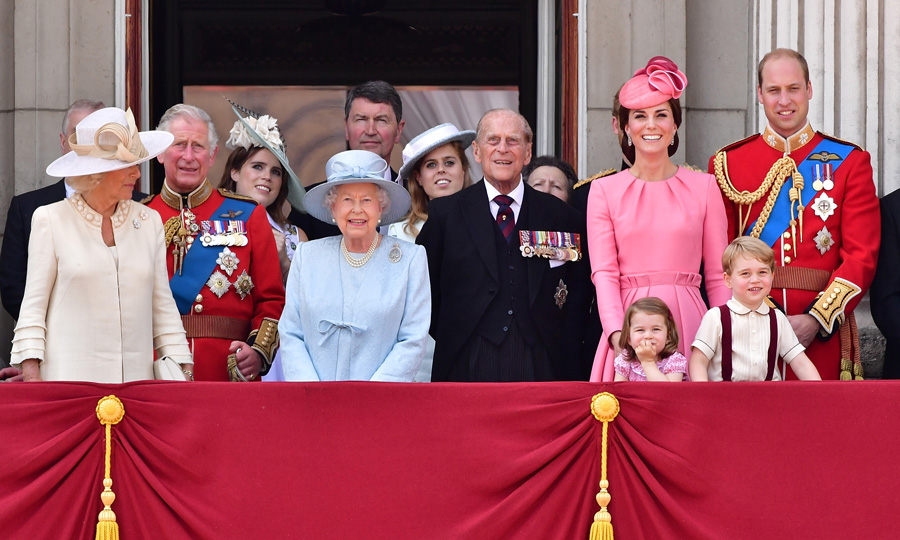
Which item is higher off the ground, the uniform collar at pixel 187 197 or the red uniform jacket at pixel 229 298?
the uniform collar at pixel 187 197

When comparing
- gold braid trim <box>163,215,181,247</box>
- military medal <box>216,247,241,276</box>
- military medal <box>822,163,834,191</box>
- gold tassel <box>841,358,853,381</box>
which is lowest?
gold tassel <box>841,358,853,381</box>

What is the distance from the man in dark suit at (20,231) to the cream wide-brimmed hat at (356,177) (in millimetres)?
1034

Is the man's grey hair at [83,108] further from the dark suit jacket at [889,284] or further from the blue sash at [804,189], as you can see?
the dark suit jacket at [889,284]

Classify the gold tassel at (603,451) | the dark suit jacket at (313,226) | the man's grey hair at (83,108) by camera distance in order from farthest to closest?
the dark suit jacket at (313,226) < the man's grey hair at (83,108) < the gold tassel at (603,451)

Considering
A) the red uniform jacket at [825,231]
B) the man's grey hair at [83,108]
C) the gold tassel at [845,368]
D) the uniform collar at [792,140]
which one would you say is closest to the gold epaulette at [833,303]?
the red uniform jacket at [825,231]

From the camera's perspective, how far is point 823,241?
537 centimetres

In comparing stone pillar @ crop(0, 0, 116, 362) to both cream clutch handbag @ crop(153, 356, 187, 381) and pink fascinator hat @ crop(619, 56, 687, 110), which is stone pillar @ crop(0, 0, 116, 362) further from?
pink fascinator hat @ crop(619, 56, 687, 110)

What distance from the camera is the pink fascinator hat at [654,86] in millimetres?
5094

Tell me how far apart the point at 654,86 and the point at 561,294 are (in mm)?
826

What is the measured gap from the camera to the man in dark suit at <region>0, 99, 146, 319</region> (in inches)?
222

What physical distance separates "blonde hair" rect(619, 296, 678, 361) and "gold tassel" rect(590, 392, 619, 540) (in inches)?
15.6

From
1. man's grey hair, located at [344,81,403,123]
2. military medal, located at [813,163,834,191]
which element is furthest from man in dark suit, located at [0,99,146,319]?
military medal, located at [813,163,834,191]

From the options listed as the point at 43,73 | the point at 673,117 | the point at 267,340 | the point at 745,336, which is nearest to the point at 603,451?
the point at 745,336

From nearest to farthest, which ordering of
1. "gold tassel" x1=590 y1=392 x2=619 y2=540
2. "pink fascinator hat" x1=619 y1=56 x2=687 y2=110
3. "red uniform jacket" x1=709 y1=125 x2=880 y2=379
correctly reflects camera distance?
"gold tassel" x1=590 y1=392 x2=619 y2=540 < "pink fascinator hat" x1=619 y1=56 x2=687 y2=110 < "red uniform jacket" x1=709 y1=125 x2=880 y2=379
